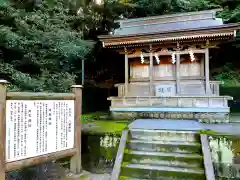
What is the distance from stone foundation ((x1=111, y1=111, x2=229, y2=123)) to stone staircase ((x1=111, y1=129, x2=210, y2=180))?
353cm

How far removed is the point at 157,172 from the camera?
432 cm

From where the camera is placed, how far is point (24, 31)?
19.0 ft

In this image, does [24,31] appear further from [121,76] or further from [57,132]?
[121,76]

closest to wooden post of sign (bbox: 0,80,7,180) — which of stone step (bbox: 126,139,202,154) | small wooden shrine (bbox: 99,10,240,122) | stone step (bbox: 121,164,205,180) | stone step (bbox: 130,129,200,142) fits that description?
stone step (bbox: 121,164,205,180)

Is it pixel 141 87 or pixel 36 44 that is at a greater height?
pixel 36 44

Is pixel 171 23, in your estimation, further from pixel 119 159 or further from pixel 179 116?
pixel 119 159

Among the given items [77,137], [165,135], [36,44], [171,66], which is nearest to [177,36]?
[171,66]

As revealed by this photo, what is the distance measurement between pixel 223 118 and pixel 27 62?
779 cm

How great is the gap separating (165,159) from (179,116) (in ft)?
14.3

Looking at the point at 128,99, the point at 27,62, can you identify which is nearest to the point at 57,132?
the point at 27,62

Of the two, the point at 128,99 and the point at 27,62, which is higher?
the point at 27,62

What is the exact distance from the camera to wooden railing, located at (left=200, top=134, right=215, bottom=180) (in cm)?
396

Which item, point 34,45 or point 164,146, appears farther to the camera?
point 34,45

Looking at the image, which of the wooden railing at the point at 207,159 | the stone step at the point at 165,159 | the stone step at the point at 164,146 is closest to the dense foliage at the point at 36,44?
the stone step at the point at 164,146
